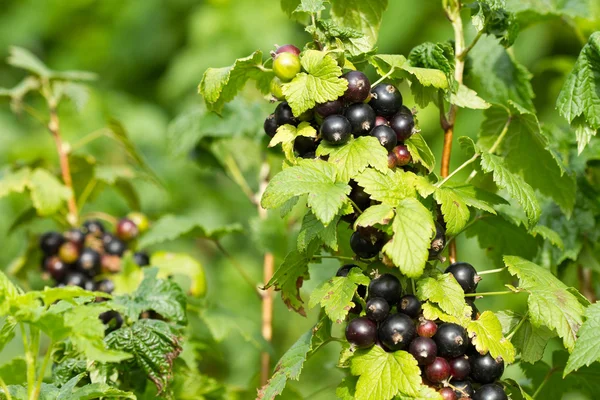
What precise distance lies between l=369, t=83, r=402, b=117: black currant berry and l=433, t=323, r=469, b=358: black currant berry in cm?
36

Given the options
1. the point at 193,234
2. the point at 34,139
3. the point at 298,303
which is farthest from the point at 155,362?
the point at 34,139

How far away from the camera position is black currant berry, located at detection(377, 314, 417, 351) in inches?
47.4

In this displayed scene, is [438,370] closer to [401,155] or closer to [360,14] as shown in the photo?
[401,155]

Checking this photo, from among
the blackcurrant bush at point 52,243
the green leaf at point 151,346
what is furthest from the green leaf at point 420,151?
the blackcurrant bush at point 52,243

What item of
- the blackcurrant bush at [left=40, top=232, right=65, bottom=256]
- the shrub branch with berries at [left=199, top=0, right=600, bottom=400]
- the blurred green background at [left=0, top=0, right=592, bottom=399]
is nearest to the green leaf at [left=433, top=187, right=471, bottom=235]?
the shrub branch with berries at [left=199, top=0, right=600, bottom=400]

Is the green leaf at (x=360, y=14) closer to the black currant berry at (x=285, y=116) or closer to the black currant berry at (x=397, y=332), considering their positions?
the black currant berry at (x=285, y=116)

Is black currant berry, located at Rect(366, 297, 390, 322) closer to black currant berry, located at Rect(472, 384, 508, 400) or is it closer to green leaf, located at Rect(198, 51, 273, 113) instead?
black currant berry, located at Rect(472, 384, 508, 400)

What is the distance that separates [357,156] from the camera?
1235mm

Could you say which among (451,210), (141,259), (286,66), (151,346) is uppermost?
(286,66)

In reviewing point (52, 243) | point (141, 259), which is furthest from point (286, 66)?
point (52, 243)

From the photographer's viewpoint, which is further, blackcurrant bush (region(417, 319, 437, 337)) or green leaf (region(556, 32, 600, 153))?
green leaf (region(556, 32, 600, 153))

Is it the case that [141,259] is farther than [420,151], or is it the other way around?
[141,259]

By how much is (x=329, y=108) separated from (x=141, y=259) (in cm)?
95

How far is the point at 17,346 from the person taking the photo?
3953 millimetres
